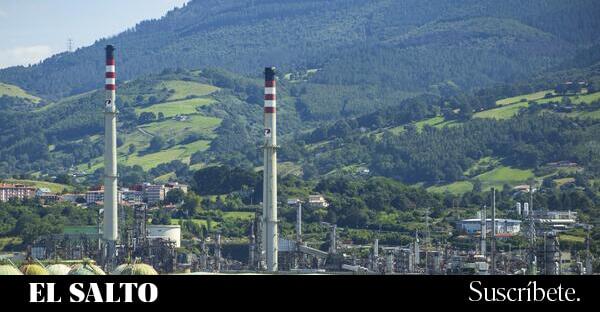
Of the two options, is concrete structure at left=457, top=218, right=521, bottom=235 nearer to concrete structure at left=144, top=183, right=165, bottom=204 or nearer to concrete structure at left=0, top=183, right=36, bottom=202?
concrete structure at left=144, top=183, right=165, bottom=204

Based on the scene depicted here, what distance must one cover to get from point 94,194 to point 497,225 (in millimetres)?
34960

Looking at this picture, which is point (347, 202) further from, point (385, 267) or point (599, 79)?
point (599, 79)

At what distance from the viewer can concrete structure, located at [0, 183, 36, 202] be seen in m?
130

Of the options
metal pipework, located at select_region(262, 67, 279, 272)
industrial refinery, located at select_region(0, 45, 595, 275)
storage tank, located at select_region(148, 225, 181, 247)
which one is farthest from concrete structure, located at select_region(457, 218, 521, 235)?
metal pipework, located at select_region(262, 67, 279, 272)

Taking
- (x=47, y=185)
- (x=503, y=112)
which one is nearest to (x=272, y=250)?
(x=47, y=185)

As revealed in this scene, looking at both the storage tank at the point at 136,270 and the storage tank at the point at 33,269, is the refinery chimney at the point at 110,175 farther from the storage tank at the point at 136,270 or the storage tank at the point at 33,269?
the storage tank at the point at 33,269

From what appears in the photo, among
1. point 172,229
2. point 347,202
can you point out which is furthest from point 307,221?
point 172,229

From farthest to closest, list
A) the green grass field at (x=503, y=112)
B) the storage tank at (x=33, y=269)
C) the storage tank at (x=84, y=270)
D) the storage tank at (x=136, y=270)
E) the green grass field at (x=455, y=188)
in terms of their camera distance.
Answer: the green grass field at (x=503, y=112)
the green grass field at (x=455, y=188)
the storage tank at (x=136, y=270)
the storage tank at (x=84, y=270)
the storage tank at (x=33, y=269)
